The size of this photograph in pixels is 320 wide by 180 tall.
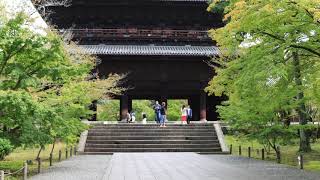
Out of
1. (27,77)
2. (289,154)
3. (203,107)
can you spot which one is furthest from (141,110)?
(27,77)

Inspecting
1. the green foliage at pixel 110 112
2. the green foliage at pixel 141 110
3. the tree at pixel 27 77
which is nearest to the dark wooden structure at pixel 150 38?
the green foliage at pixel 110 112

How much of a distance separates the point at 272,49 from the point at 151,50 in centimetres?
1957

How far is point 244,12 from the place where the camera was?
1495 centimetres

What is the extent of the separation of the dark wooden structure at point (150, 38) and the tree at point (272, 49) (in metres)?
15.7

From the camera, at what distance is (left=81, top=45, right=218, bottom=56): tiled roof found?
34.3 m

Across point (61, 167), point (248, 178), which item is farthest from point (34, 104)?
point (248, 178)

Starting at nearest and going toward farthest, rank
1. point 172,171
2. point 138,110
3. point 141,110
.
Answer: point 172,171, point 141,110, point 138,110

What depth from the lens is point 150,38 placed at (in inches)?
1426

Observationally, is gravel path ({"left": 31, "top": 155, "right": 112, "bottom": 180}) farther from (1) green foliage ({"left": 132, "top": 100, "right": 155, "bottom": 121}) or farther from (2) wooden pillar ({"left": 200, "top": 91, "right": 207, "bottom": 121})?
(1) green foliage ({"left": 132, "top": 100, "right": 155, "bottom": 121})

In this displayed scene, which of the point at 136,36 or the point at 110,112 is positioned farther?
the point at 110,112

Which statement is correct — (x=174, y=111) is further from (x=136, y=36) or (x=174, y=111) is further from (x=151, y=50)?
(x=151, y=50)

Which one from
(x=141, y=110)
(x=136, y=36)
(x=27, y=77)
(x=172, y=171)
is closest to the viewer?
(x=27, y=77)

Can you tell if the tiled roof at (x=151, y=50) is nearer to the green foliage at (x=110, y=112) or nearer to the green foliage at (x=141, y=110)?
the green foliage at (x=110, y=112)

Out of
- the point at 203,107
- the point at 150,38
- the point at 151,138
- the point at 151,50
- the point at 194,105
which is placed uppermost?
the point at 150,38
